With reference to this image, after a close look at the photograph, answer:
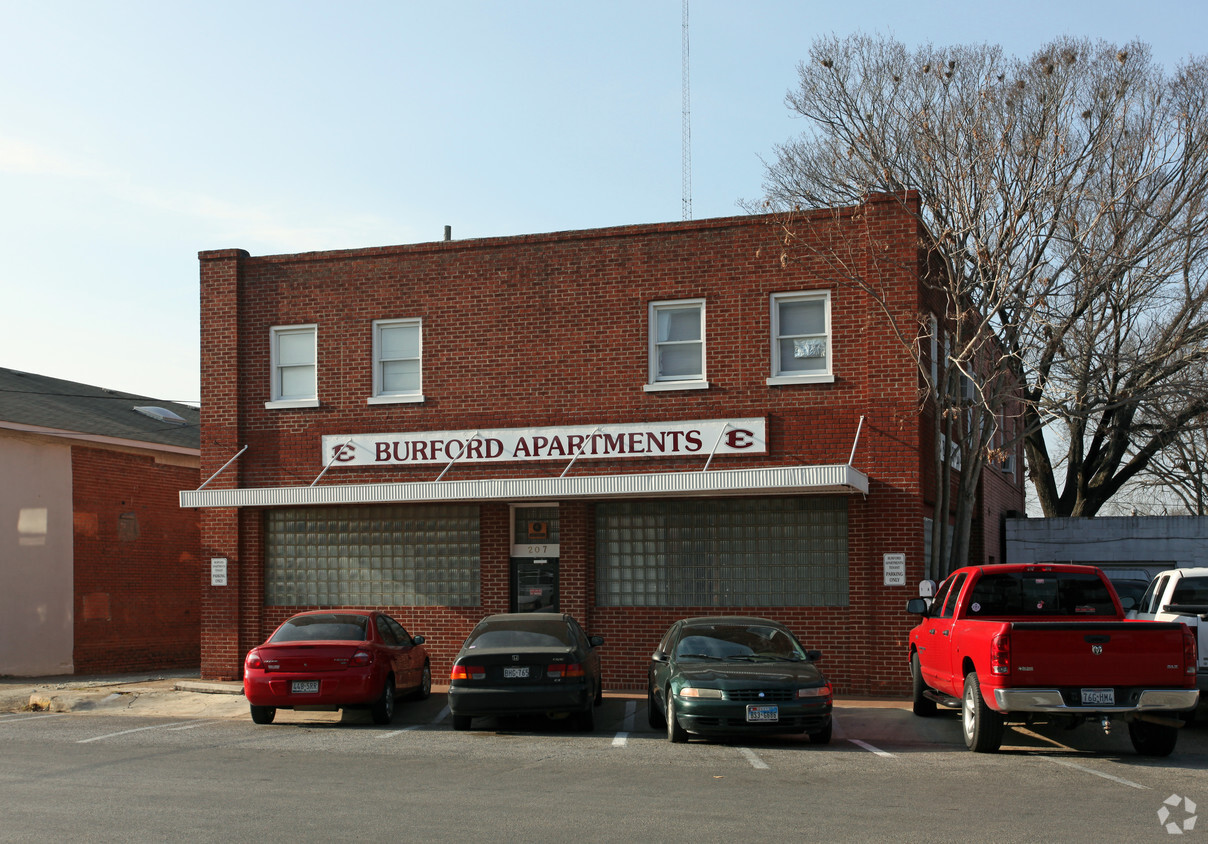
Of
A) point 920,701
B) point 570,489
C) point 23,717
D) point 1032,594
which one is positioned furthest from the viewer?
point 570,489

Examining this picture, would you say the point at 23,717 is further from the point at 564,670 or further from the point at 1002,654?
the point at 1002,654

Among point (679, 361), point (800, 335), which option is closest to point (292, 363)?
point (679, 361)

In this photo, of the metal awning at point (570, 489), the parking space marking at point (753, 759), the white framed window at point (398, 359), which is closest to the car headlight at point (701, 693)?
the parking space marking at point (753, 759)

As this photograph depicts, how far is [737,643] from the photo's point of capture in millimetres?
14672

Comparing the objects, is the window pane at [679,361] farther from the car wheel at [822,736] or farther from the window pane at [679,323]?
the car wheel at [822,736]

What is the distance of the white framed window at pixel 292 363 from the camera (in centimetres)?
2219

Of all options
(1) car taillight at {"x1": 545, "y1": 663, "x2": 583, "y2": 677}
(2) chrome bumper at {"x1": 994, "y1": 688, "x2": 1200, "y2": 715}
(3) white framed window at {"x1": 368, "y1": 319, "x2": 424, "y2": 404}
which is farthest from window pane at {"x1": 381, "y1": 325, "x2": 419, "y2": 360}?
(2) chrome bumper at {"x1": 994, "y1": 688, "x2": 1200, "y2": 715}

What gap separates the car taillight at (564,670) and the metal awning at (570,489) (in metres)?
4.35

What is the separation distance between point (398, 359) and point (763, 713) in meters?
11.0

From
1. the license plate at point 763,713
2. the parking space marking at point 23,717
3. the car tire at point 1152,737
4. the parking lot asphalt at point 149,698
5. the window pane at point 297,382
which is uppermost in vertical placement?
the window pane at point 297,382

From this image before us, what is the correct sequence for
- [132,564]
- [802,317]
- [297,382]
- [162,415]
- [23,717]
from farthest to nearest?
1. [162,415]
2. [132,564]
3. [297,382]
4. [802,317]
5. [23,717]

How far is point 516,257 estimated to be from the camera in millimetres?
21312

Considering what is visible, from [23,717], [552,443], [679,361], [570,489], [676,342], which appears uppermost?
[676,342]

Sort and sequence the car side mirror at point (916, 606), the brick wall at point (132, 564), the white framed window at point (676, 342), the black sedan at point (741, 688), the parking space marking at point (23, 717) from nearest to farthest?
the black sedan at point (741, 688) < the car side mirror at point (916, 606) < the parking space marking at point (23, 717) < the white framed window at point (676, 342) < the brick wall at point (132, 564)
